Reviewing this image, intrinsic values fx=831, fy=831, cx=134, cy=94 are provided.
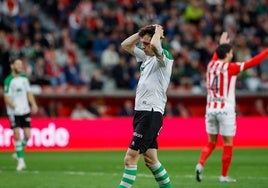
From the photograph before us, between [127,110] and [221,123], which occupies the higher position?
[221,123]

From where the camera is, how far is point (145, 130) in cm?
1209

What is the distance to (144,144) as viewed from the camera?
12.0 meters

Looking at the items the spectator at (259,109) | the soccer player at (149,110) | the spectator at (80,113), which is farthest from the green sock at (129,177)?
the spectator at (259,109)

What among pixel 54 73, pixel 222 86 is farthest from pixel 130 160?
pixel 54 73

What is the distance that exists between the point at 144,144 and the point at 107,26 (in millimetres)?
20700

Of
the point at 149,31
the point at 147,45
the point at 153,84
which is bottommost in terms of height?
the point at 153,84

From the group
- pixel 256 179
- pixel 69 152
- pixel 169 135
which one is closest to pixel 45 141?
pixel 69 152

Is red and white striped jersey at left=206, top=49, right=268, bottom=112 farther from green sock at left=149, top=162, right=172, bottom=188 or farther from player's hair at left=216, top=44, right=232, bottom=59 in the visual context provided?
green sock at left=149, top=162, right=172, bottom=188

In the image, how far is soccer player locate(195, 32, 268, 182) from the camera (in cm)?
1584

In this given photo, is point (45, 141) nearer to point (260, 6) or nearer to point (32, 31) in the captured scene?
point (32, 31)

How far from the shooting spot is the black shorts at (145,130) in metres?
12.0

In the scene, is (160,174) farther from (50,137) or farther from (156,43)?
(50,137)

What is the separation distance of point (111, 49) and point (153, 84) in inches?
745

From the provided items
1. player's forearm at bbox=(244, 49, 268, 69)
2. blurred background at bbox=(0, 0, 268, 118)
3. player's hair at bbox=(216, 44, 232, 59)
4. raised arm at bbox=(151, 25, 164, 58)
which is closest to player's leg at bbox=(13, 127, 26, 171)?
player's hair at bbox=(216, 44, 232, 59)
